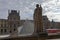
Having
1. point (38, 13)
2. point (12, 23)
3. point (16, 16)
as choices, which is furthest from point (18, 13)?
point (38, 13)

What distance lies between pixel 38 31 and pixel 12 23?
3245 cm

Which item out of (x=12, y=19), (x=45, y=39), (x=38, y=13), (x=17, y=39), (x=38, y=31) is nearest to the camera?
(x=17, y=39)

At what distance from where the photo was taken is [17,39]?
14.4 ft

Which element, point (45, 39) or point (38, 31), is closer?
point (45, 39)

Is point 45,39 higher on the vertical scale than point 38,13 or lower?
lower

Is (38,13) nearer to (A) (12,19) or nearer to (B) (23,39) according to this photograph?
(B) (23,39)

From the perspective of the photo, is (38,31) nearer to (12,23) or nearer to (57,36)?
(57,36)

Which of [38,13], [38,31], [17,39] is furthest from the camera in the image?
[38,13]

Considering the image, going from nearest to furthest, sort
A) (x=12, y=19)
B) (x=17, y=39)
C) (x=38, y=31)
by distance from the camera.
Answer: (x=17, y=39) → (x=38, y=31) → (x=12, y=19)

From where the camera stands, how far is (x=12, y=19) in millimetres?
35969

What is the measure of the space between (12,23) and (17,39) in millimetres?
33208

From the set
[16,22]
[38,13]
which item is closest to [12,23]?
[16,22]

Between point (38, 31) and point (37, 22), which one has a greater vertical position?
point (37, 22)

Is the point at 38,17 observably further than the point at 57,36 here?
Yes
